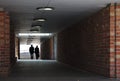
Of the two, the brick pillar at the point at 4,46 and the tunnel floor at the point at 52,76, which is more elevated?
the brick pillar at the point at 4,46

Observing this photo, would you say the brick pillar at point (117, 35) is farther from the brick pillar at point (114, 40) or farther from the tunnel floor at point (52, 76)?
the tunnel floor at point (52, 76)

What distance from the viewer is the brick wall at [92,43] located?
13953mm

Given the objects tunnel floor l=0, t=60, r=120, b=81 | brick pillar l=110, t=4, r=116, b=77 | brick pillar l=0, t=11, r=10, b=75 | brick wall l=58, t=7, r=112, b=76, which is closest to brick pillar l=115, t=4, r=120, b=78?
brick pillar l=110, t=4, r=116, b=77

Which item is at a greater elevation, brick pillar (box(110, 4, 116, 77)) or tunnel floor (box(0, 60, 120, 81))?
brick pillar (box(110, 4, 116, 77))

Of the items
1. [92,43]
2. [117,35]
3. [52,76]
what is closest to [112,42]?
[117,35]

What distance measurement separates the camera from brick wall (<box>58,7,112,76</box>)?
14.0 metres

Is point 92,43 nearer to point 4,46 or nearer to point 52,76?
point 52,76

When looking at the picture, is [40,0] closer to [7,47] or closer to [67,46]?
[7,47]

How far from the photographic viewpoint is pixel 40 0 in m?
12.3

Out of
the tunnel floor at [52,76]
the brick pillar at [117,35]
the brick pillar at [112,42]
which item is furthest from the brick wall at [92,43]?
the tunnel floor at [52,76]

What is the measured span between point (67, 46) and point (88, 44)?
24.6ft

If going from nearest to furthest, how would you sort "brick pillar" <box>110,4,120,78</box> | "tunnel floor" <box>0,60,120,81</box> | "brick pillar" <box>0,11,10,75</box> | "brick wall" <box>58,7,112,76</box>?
"tunnel floor" <box>0,60,120,81</box>, "brick pillar" <box>110,4,120,78</box>, "brick wall" <box>58,7,112,76</box>, "brick pillar" <box>0,11,10,75</box>

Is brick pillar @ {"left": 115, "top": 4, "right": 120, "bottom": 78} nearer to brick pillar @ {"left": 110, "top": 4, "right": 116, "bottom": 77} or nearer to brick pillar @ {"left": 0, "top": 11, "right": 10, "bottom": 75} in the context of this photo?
brick pillar @ {"left": 110, "top": 4, "right": 116, "bottom": 77}

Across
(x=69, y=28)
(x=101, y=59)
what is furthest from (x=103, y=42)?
(x=69, y=28)
